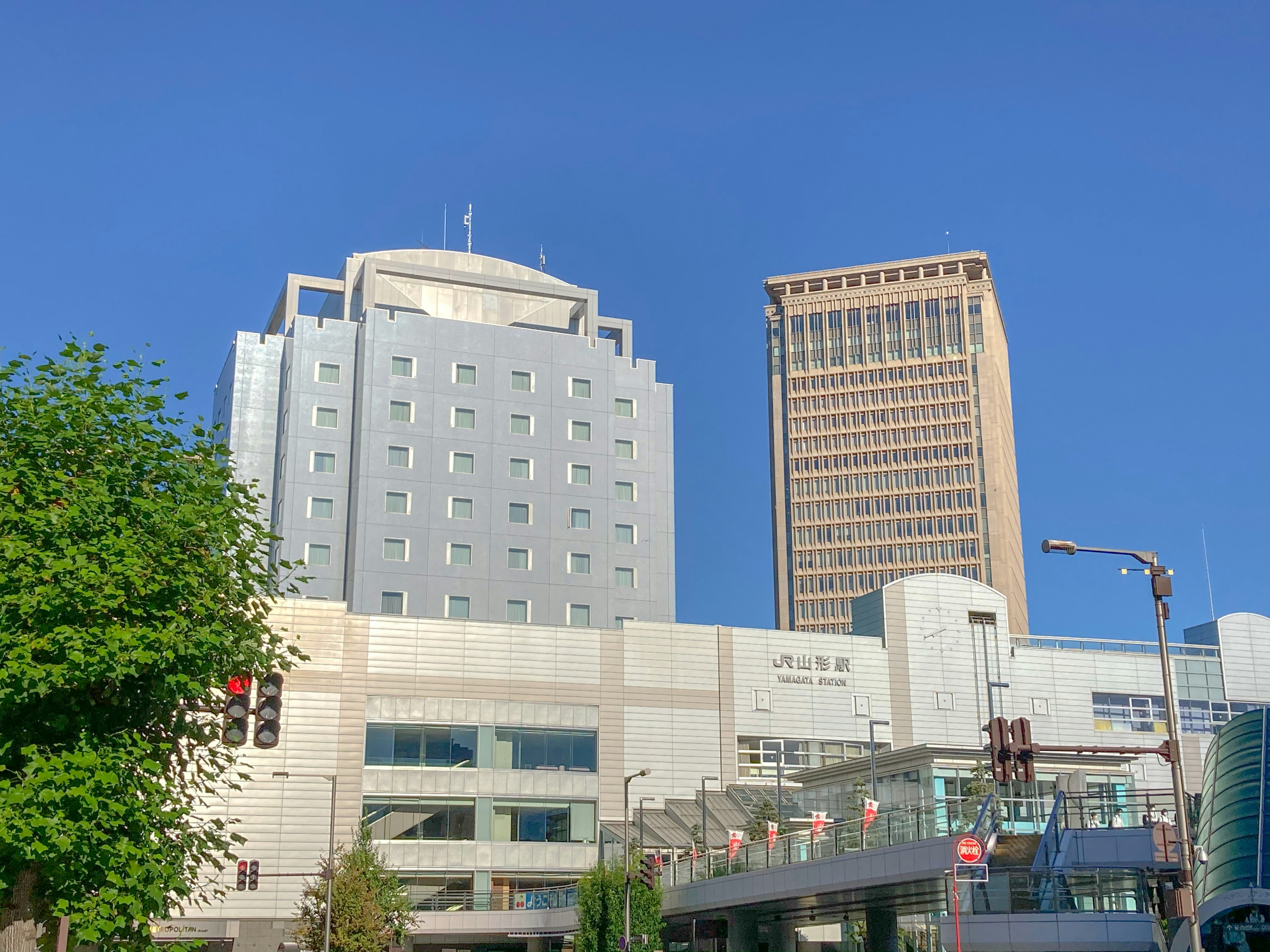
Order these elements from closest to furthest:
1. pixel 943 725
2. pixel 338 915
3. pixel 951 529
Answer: pixel 338 915, pixel 943 725, pixel 951 529

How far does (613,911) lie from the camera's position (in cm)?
5803

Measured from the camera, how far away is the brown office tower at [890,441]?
16888 centimetres

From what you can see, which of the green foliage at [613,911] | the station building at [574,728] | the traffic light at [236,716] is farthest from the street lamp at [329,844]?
the traffic light at [236,716]

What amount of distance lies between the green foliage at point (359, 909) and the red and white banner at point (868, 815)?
1004 inches

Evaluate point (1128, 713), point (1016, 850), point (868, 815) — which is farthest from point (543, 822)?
point (1016, 850)

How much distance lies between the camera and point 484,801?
76.8 meters

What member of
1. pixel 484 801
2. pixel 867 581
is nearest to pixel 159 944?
pixel 484 801

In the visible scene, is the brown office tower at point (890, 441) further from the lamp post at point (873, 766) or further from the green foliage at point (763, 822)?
the green foliage at point (763, 822)

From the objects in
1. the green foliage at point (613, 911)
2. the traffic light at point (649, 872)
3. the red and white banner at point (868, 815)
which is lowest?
the green foliage at point (613, 911)

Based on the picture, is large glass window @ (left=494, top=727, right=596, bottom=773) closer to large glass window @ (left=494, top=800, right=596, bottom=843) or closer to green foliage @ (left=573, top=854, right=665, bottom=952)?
large glass window @ (left=494, top=800, right=596, bottom=843)

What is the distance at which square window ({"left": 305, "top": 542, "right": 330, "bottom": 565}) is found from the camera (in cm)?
9450

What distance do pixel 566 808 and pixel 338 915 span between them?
1989cm

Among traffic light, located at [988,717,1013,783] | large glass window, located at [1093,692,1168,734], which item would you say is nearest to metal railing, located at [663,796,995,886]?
traffic light, located at [988,717,1013,783]

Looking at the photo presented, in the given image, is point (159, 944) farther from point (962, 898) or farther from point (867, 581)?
point (867, 581)
